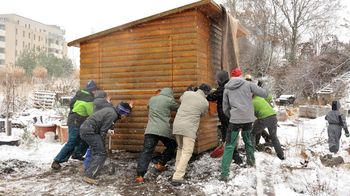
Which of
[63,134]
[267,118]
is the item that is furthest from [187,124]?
[63,134]

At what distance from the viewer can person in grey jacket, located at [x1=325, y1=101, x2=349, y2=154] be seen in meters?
10.1

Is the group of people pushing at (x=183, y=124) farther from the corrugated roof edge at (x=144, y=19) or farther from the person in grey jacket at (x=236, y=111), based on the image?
the corrugated roof edge at (x=144, y=19)

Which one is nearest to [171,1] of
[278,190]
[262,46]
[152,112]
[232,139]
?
[152,112]

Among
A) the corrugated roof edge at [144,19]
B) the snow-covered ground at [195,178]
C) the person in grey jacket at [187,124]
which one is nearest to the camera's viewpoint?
the snow-covered ground at [195,178]

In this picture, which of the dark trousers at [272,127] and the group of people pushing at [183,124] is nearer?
the group of people pushing at [183,124]

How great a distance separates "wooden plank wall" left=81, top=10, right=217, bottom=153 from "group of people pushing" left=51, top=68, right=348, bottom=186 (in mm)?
780

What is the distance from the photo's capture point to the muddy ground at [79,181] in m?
6.03

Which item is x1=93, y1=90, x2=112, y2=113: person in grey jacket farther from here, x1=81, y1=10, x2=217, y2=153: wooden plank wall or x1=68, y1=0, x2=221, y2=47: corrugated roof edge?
x1=68, y1=0, x2=221, y2=47: corrugated roof edge

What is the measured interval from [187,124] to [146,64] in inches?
91.3

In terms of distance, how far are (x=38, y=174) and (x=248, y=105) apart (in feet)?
15.2

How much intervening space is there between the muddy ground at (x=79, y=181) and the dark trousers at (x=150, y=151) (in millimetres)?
262

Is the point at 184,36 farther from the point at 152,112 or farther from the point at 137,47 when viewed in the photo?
the point at 152,112

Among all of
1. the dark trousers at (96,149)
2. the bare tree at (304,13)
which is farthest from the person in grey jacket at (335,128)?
the bare tree at (304,13)

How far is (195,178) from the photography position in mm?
6680
